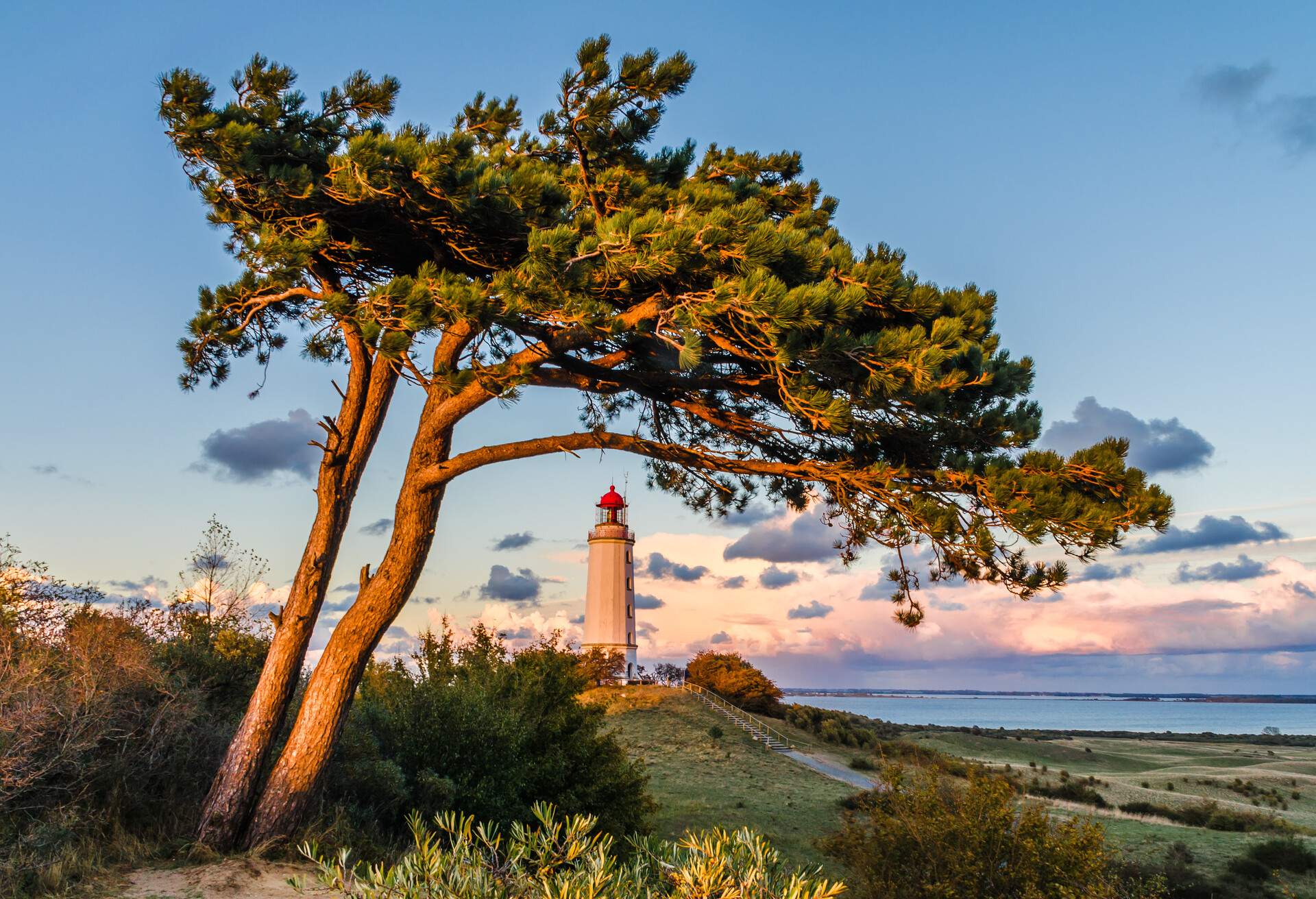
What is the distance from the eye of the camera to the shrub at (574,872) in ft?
9.57

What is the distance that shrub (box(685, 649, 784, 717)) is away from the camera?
3966 centimetres

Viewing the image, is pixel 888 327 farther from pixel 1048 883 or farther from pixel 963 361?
Answer: pixel 1048 883

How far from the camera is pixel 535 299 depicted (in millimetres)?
6559

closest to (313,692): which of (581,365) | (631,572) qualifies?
(581,365)

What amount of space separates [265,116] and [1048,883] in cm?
1093

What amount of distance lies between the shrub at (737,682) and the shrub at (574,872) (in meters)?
37.5

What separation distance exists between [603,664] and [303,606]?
1118 inches

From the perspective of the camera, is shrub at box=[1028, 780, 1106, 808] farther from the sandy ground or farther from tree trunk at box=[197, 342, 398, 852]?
the sandy ground

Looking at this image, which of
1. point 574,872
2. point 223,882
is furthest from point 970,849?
point 574,872

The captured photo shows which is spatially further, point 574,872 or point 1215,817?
point 1215,817

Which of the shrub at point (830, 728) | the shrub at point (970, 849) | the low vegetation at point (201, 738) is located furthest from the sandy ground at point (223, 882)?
the shrub at point (830, 728)

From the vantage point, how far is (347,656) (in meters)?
7.94

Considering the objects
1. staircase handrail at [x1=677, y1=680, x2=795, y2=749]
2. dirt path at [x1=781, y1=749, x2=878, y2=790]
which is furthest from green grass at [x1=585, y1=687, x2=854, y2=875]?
staircase handrail at [x1=677, y1=680, x2=795, y2=749]

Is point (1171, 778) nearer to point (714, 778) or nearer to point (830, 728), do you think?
point (830, 728)
